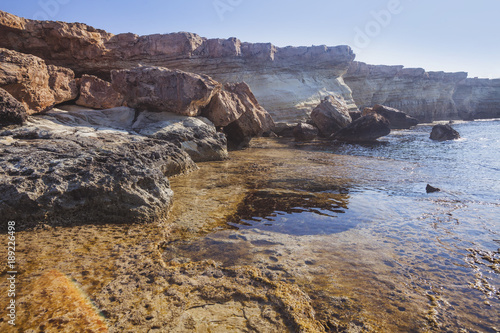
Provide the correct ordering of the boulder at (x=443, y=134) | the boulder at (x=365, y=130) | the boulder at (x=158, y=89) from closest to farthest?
1. the boulder at (x=158, y=89)
2. the boulder at (x=365, y=130)
3. the boulder at (x=443, y=134)

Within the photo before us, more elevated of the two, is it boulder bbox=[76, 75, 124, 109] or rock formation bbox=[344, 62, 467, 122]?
rock formation bbox=[344, 62, 467, 122]

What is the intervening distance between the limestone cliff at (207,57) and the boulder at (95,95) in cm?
514

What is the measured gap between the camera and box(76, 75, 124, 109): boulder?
34.0ft

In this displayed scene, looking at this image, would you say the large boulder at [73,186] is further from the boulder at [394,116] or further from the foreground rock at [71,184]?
the boulder at [394,116]

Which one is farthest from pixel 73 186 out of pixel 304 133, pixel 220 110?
pixel 304 133

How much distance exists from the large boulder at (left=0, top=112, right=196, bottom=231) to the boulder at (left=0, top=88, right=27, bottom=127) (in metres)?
0.58

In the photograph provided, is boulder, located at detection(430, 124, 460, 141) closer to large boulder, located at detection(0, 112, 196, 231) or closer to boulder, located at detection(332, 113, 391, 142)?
boulder, located at detection(332, 113, 391, 142)

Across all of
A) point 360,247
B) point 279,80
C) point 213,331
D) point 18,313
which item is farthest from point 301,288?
point 279,80

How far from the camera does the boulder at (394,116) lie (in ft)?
72.2

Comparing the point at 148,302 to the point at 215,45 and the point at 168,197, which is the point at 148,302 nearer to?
the point at 168,197

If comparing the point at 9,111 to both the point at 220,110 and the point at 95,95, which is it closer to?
the point at 220,110

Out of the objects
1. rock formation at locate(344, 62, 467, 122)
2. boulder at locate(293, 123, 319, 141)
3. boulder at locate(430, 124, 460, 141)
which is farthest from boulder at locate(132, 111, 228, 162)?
rock formation at locate(344, 62, 467, 122)

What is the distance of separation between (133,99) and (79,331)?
772 centimetres

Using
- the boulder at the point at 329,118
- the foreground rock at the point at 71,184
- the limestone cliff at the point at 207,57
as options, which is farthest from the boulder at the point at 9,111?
the boulder at the point at 329,118
